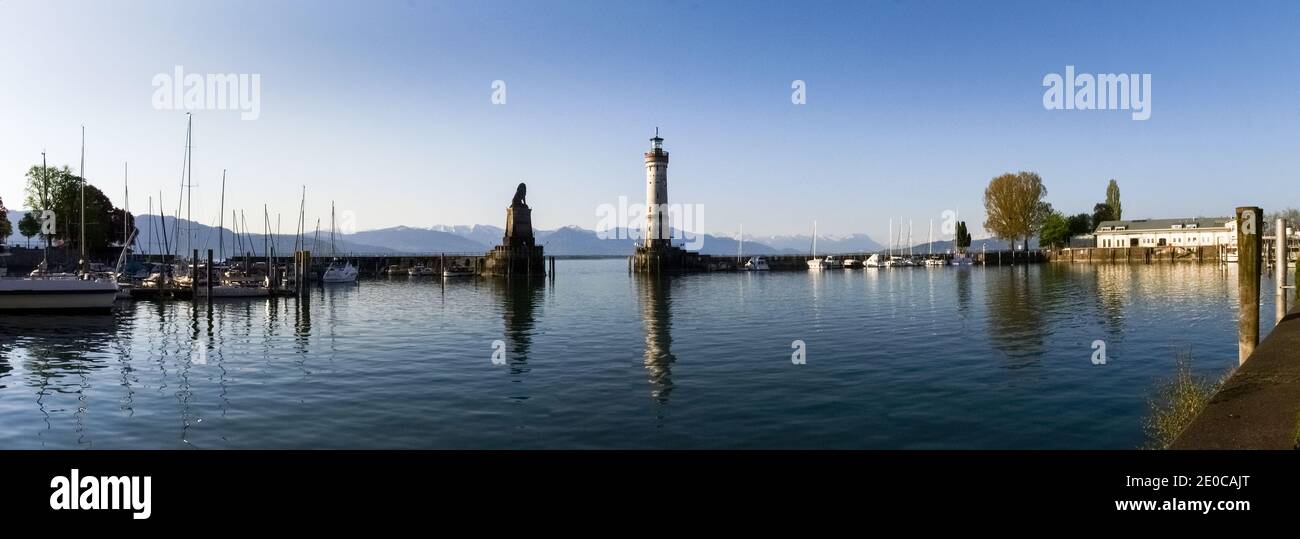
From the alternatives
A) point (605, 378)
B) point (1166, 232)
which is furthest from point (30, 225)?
point (1166, 232)

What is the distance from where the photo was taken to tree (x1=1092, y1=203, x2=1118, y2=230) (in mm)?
150500

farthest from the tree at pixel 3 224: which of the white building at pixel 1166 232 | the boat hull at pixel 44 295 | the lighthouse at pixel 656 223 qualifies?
the white building at pixel 1166 232

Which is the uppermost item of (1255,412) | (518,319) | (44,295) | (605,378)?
(44,295)

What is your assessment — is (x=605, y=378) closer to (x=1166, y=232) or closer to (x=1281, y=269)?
(x=1281, y=269)

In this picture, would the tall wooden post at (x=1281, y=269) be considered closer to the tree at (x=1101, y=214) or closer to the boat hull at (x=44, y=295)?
the boat hull at (x=44, y=295)

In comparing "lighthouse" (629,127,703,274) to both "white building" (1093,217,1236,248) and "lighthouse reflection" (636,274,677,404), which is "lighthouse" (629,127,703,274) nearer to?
"lighthouse reflection" (636,274,677,404)

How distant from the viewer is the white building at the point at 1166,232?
421ft

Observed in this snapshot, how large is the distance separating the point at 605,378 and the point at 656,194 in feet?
298

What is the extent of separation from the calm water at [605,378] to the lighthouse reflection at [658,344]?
0.15 meters

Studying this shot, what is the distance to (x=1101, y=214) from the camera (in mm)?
152375

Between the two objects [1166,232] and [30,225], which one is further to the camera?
[1166,232]

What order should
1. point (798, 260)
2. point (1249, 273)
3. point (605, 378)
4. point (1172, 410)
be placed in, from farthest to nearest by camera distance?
point (798, 260) → point (605, 378) → point (1249, 273) → point (1172, 410)

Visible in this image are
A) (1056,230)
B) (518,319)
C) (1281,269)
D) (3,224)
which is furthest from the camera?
(1056,230)
